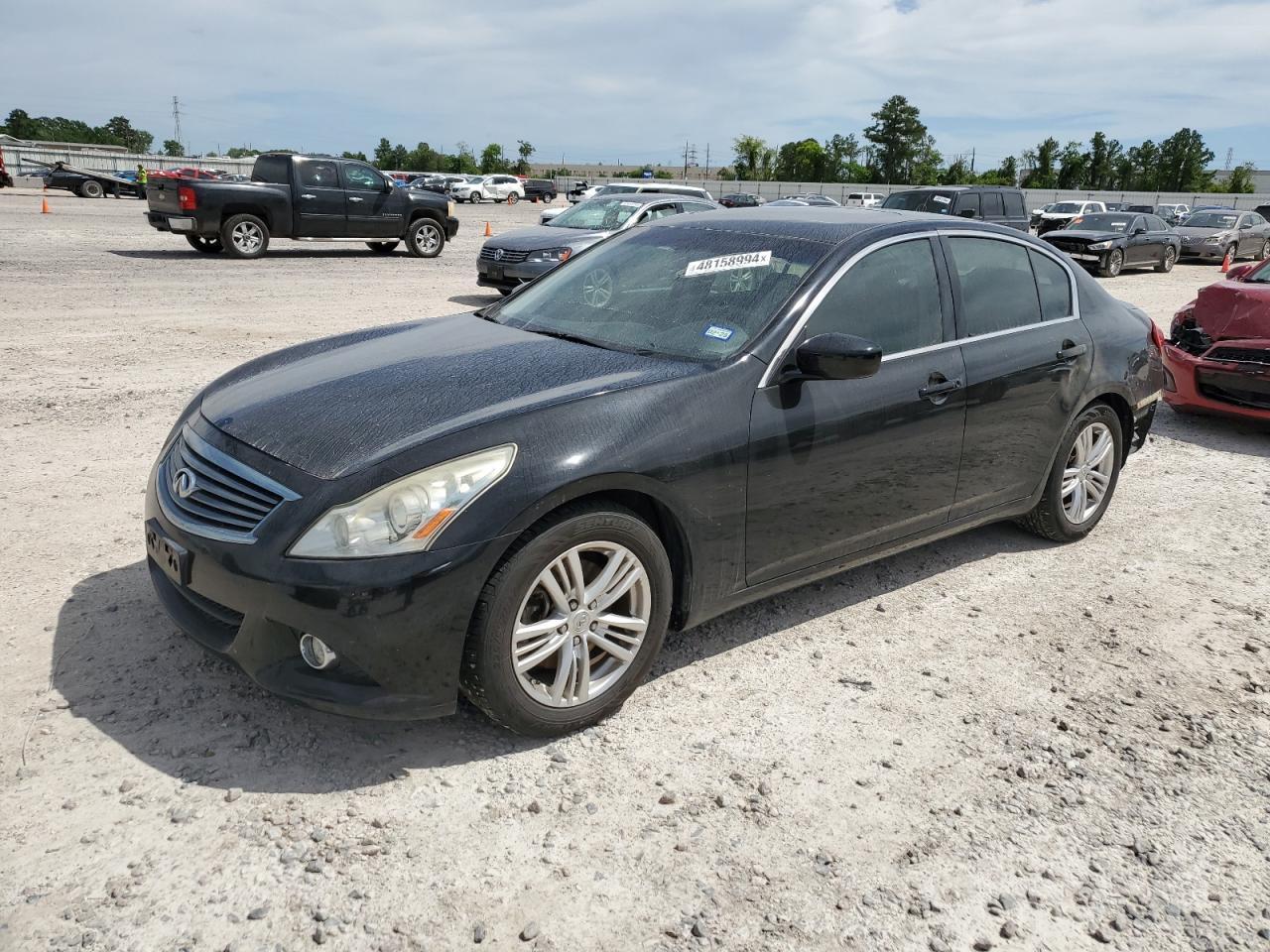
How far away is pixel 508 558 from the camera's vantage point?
2.94 meters

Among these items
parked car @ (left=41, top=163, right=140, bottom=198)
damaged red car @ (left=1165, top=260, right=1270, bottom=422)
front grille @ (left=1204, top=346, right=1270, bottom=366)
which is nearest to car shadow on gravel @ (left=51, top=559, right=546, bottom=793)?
damaged red car @ (left=1165, top=260, right=1270, bottom=422)

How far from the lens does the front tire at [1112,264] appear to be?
22.1 m

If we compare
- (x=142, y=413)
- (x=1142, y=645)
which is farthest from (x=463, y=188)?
(x=1142, y=645)

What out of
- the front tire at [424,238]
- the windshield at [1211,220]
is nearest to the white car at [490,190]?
the front tire at [424,238]

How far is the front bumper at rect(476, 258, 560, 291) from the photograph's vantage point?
1280 centimetres

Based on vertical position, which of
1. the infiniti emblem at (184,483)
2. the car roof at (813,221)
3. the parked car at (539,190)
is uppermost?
the parked car at (539,190)

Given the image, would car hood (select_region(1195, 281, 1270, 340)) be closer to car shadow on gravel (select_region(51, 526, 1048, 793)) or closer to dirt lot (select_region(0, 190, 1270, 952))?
dirt lot (select_region(0, 190, 1270, 952))

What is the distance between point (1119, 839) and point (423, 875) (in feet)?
6.44

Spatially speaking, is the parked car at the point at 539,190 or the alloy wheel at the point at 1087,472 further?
the parked car at the point at 539,190

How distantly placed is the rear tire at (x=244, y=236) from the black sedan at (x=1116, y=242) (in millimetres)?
16170

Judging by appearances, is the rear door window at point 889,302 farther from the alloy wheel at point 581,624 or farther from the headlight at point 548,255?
the headlight at point 548,255

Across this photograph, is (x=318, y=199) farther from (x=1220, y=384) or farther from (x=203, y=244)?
(x=1220, y=384)

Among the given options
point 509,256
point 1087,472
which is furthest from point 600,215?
point 1087,472

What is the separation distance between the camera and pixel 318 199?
57.9 ft
